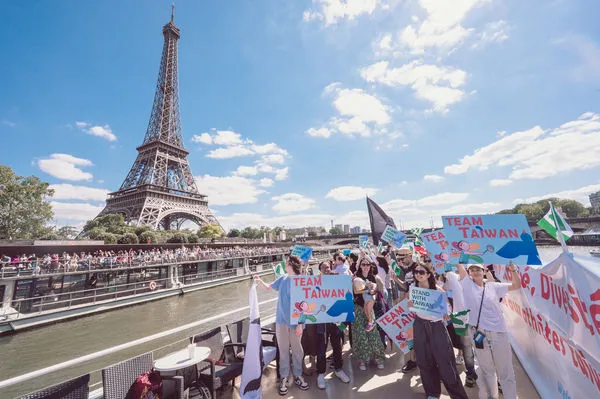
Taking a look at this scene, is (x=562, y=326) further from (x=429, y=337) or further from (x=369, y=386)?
(x=369, y=386)

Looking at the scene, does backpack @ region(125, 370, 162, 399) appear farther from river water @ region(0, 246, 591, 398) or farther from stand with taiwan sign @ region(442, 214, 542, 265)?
river water @ region(0, 246, 591, 398)

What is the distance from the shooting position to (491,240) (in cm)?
404

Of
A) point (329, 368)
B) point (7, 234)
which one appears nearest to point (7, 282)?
point (329, 368)

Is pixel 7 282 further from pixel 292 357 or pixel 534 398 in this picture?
pixel 534 398

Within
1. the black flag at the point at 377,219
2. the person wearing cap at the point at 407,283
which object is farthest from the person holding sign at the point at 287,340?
the black flag at the point at 377,219

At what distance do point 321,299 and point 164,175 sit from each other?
198 feet

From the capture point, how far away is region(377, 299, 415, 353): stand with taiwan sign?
14.8 ft

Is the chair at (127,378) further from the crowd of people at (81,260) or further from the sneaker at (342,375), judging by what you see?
the crowd of people at (81,260)

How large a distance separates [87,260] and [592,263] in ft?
79.7

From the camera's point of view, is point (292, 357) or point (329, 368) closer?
point (292, 357)

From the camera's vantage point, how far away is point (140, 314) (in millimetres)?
17672

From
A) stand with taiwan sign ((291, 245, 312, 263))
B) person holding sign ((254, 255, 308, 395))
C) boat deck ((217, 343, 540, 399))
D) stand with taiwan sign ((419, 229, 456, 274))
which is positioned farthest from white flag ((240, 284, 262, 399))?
stand with taiwan sign ((419, 229, 456, 274))

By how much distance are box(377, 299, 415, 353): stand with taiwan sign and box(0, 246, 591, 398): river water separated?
422cm

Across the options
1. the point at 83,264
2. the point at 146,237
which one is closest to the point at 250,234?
the point at 146,237
